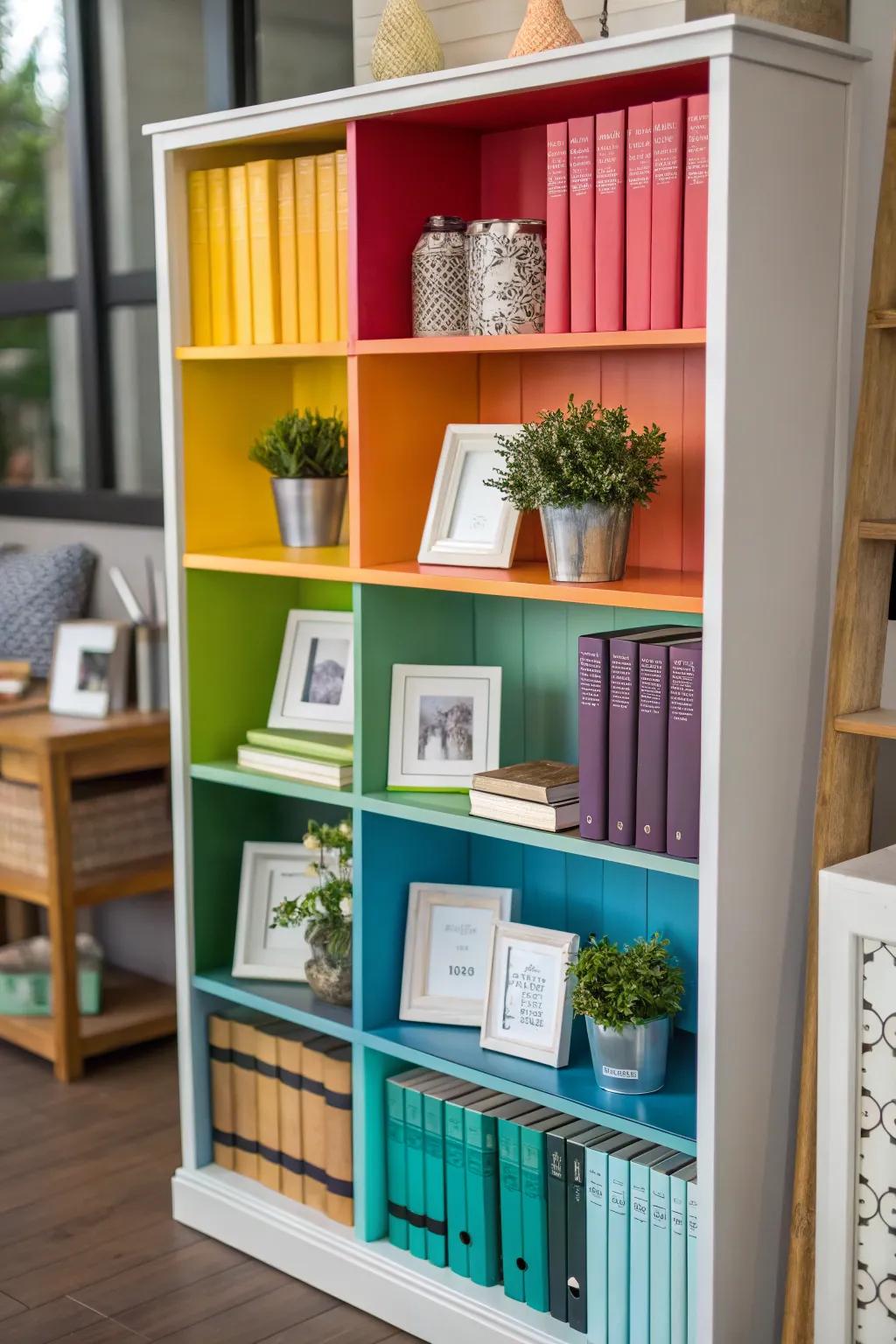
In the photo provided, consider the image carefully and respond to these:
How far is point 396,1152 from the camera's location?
2.67 metres

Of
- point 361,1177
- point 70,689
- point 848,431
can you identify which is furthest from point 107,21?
point 361,1177

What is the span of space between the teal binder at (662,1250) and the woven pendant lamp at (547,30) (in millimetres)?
1643

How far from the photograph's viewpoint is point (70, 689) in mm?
3762

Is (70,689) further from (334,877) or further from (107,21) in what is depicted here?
(107,21)

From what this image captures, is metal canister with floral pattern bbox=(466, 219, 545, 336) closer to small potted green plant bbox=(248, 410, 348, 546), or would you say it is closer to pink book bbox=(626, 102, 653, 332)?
pink book bbox=(626, 102, 653, 332)

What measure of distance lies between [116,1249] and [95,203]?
8.15ft

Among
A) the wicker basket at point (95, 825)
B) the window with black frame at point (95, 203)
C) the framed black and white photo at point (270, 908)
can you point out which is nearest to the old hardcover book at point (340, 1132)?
the framed black and white photo at point (270, 908)

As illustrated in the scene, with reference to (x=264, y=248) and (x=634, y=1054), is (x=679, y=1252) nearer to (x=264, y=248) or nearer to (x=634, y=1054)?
(x=634, y=1054)

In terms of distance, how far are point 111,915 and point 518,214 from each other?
2.34 m

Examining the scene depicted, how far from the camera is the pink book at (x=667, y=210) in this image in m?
2.12

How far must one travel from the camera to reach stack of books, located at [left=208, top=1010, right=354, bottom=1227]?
2.75 m

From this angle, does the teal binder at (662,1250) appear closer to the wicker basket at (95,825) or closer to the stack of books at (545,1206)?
the stack of books at (545,1206)

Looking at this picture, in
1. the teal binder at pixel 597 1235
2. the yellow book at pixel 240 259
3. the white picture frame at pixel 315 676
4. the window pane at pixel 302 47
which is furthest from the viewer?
the window pane at pixel 302 47

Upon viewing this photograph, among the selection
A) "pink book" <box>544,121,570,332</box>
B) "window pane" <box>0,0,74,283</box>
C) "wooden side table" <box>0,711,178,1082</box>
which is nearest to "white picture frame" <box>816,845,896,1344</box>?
"pink book" <box>544,121,570,332</box>
